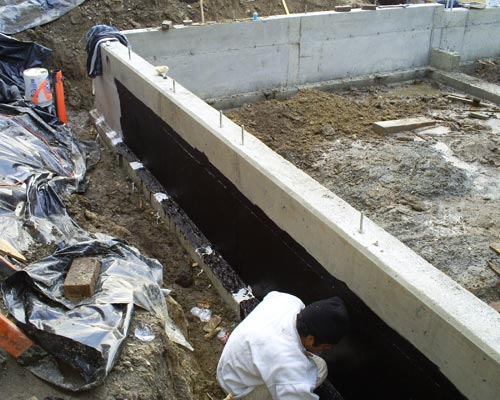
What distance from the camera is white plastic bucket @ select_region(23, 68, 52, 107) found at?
764 centimetres

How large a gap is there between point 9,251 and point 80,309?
106 centimetres

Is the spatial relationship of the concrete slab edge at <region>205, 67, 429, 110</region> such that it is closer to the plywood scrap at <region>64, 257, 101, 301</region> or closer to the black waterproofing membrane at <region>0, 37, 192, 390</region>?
the black waterproofing membrane at <region>0, 37, 192, 390</region>

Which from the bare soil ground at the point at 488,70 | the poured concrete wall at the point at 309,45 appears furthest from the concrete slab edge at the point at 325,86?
the bare soil ground at the point at 488,70

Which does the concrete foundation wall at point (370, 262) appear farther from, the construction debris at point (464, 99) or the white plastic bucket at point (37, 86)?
the construction debris at point (464, 99)

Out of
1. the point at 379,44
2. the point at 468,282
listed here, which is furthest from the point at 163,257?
the point at 379,44

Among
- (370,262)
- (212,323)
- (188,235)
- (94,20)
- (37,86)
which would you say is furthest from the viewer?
(94,20)

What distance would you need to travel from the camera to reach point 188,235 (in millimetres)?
5891

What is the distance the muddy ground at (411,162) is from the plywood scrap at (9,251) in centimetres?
389

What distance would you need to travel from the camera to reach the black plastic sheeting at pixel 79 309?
3.14 meters

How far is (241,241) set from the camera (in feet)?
16.5

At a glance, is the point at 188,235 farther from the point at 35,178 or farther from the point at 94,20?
the point at 94,20

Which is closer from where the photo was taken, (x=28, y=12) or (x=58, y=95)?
(x=58, y=95)

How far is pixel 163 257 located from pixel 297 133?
3794 mm

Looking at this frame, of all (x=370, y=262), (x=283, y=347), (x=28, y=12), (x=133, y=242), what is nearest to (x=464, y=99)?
(x=133, y=242)
